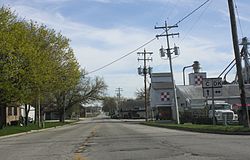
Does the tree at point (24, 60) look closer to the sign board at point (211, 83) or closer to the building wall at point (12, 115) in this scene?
the sign board at point (211, 83)

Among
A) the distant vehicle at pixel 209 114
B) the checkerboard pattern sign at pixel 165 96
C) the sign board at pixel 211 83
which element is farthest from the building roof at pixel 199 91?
the sign board at pixel 211 83

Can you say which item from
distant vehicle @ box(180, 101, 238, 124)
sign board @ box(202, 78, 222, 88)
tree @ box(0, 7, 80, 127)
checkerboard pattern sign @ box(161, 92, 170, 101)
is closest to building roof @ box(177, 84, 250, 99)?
checkerboard pattern sign @ box(161, 92, 170, 101)

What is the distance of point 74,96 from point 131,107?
4431cm

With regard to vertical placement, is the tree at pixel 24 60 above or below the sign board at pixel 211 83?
above

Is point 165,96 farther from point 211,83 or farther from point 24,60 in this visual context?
point 211,83

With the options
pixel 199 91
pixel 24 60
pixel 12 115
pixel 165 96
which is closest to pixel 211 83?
pixel 24 60

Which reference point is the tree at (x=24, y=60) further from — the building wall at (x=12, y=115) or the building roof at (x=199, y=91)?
the building roof at (x=199, y=91)

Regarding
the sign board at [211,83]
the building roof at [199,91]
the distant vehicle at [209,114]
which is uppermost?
the building roof at [199,91]

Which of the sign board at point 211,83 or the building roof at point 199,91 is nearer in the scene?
the sign board at point 211,83

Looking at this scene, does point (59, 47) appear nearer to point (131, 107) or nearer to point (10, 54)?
point (10, 54)

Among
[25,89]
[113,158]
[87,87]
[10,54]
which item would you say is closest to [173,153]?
[113,158]

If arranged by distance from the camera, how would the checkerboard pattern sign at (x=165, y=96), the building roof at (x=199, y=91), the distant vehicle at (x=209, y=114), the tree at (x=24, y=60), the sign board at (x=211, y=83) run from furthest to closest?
the checkerboard pattern sign at (x=165, y=96) → the building roof at (x=199, y=91) → the distant vehicle at (x=209, y=114) → the tree at (x=24, y=60) → the sign board at (x=211, y=83)

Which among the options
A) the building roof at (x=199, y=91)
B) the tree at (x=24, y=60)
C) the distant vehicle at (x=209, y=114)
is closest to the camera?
the tree at (x=24, y=60)

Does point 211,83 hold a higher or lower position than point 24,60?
lower
